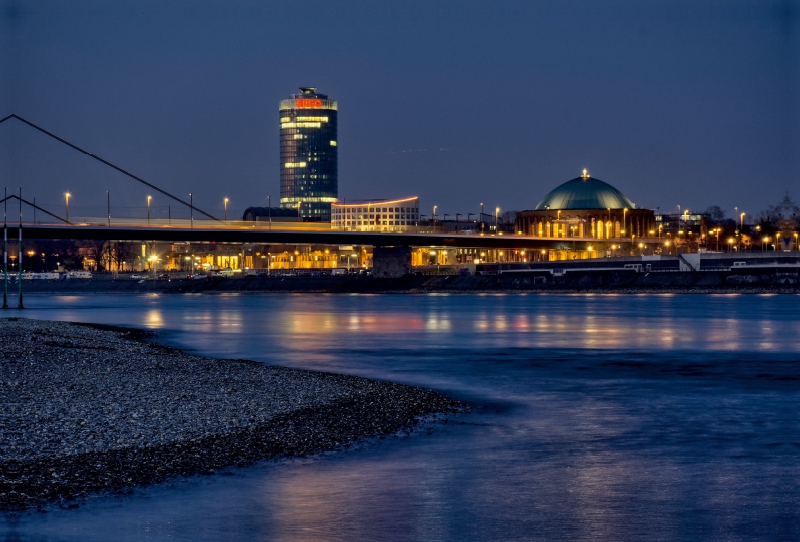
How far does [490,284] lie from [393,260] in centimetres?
1313

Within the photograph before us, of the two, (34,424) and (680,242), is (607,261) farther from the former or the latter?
(34,424)

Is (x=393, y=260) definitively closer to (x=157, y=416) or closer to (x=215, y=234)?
(x=215, y=234)

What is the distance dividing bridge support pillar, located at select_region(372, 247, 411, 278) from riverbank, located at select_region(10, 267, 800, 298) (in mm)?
931

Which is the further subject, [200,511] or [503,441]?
[503,441]

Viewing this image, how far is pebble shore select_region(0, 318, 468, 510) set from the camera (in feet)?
50.4

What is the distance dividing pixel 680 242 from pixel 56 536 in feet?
633

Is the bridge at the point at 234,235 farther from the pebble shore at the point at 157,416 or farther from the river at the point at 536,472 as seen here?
the pebble shore at the point at 157,416

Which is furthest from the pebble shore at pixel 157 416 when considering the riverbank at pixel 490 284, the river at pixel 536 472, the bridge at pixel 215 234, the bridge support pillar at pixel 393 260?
the bridge support pillar at pixel 393 260

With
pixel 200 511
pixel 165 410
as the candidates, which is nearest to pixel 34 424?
pixel 165 410

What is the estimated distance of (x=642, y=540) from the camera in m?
12.5

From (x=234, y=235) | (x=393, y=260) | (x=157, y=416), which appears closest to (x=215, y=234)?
(x=234, y=235)

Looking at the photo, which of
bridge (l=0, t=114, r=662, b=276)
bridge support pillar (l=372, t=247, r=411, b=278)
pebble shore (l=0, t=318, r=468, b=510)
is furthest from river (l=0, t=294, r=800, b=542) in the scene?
bridge support pillar (l=372, t=247, r=411, b=278)

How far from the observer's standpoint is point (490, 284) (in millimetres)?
134250

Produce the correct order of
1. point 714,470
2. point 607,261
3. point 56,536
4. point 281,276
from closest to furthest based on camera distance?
point 56,536 → point 714,470 → point 607,261 → point 281,276
